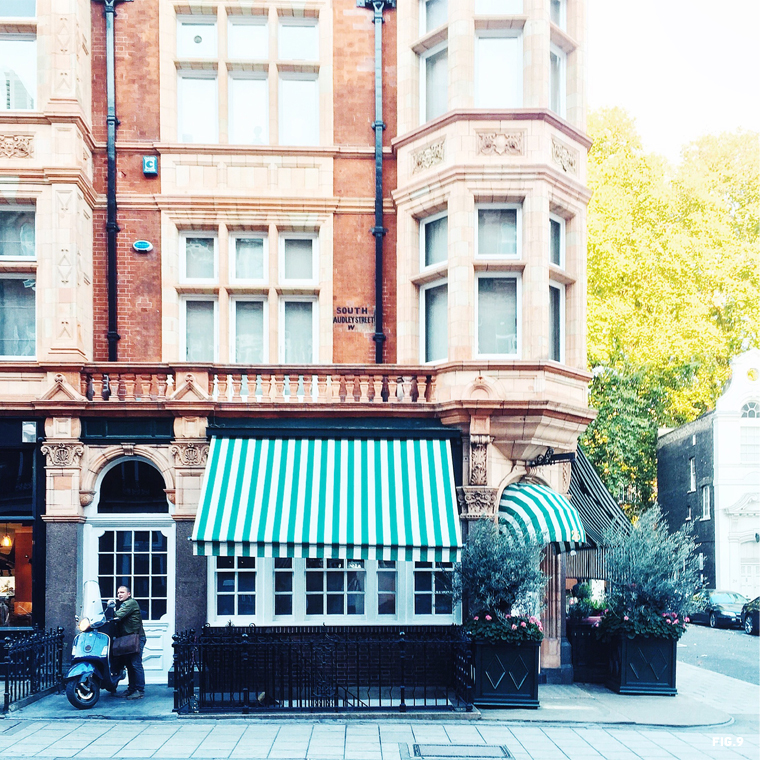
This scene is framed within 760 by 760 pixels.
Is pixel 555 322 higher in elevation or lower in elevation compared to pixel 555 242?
lower

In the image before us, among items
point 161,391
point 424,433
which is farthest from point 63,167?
point 424,433

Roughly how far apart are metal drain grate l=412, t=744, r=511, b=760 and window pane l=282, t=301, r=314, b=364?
290 inches

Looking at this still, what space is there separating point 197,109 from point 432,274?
212 inches

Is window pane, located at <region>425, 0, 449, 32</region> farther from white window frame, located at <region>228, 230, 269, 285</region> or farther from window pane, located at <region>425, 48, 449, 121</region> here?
white window frame, located at <region>228, 230, 269, 285</region>

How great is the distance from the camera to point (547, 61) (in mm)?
15039

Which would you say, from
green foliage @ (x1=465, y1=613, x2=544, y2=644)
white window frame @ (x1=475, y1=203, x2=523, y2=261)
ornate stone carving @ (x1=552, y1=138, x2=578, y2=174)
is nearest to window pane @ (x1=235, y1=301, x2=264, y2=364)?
white window frame @ (x1=475, y1=203, x2=523, y2=261)

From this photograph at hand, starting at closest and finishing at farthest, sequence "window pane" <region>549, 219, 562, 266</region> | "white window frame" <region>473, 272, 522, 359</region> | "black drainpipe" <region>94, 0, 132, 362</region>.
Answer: "white window frame" <region>473, 272, 522, 359</region> → "black drainpipe" <region>94, 0, 132, 362</region> → "window pane" <region>549, 219, 562, 266</region>

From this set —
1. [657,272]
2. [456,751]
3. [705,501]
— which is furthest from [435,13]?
[705,501]

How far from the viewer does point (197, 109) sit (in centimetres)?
1616

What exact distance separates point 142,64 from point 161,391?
6036mm

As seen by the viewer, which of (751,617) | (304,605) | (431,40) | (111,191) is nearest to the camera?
(304,605)

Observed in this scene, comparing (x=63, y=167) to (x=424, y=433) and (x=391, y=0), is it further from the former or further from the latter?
(x=424, y=433)

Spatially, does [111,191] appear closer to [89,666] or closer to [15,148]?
[15,148]

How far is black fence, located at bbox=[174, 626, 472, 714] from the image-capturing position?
Result: 12.6 metres
